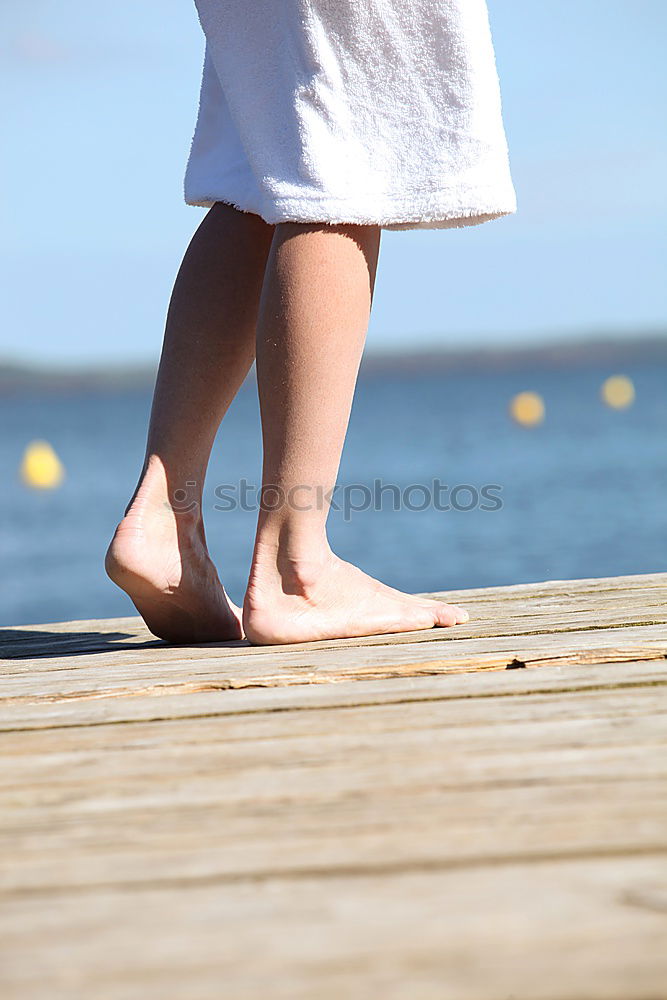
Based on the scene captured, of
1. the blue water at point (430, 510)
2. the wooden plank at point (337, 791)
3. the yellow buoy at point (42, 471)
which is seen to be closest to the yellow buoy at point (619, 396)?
the blue water at point (430, 510)

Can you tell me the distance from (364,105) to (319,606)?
0.55 m

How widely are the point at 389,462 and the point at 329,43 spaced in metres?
23.7

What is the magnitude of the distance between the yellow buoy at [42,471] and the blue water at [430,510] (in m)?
0.37

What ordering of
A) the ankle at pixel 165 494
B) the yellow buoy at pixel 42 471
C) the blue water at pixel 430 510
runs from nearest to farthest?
the ankle at pixel 165 494
the blue water at pixel 430 510
the yellow buoy at pixel 42 471

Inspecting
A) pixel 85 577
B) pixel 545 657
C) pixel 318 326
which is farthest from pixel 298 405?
pixel 85 577

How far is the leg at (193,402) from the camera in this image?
4.50ft

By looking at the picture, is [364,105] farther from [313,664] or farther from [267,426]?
[313,664]

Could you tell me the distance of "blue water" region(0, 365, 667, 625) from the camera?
495 inches

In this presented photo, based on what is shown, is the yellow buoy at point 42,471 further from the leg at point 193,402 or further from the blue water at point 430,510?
the leg at point 193,402

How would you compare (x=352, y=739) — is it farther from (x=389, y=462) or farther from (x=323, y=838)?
(x=389, y=462)

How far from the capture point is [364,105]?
1271mm

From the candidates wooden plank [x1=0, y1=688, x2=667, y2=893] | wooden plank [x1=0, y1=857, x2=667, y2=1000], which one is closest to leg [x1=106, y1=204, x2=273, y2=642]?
wooden plank [x1=0, y1=688, x2=667, y2=893]

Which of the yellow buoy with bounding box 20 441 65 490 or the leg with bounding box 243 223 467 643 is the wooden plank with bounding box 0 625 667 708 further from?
the yellow buoy with bounding box 20 441 65 490

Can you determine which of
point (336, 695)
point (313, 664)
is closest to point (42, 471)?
point (313, 664)
